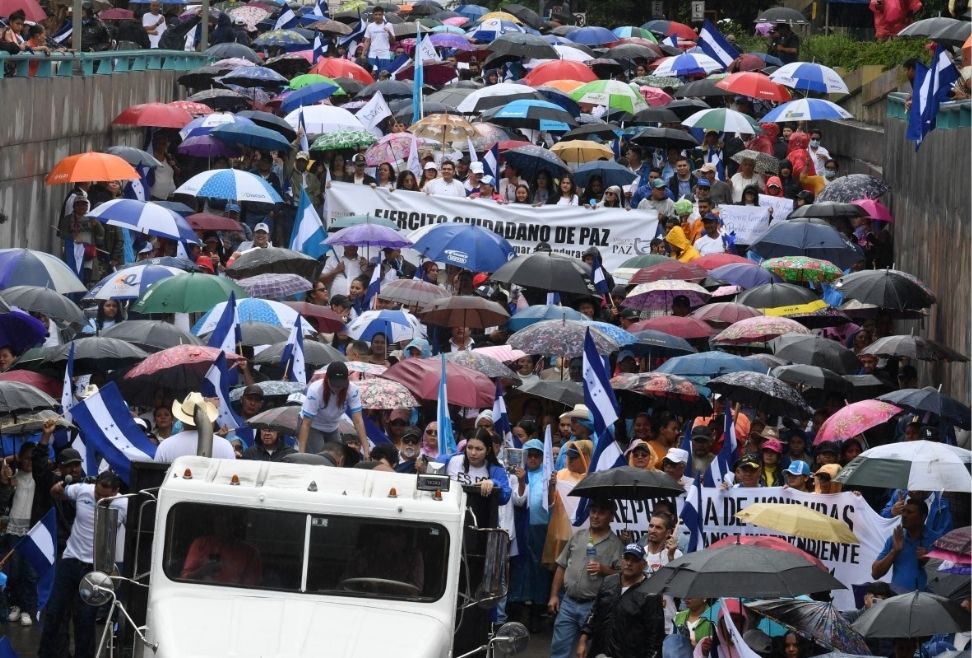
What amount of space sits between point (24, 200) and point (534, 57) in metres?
13.6

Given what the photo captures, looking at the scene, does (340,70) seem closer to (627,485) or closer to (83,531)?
(627,485)

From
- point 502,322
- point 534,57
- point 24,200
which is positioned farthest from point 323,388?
point 534,57

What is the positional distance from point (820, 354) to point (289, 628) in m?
10.7

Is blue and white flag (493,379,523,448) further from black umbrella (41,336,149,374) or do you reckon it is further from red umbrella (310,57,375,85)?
red umbrella (310,57,375,85)

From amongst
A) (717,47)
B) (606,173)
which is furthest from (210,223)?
(717,47)

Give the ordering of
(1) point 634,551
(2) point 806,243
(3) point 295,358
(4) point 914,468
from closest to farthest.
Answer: (1) point 634,551 < (4) point 914,468 < (3) point 295,358 < (2) point 806,243

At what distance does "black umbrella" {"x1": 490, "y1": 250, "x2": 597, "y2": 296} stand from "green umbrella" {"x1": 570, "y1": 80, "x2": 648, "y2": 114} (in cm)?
989

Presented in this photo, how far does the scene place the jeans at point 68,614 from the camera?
49.6 feet

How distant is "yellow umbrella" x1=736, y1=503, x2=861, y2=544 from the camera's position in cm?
1514

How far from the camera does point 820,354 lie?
67.0 ft

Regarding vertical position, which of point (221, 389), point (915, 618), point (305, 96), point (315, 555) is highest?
point (315, 555)

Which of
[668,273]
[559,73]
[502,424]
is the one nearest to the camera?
[502,424]

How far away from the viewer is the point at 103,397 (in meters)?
16.0

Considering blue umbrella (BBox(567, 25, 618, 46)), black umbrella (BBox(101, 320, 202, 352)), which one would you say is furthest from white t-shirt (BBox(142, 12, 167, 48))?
black umbrella (BBox(101, 320, 202, 352))
